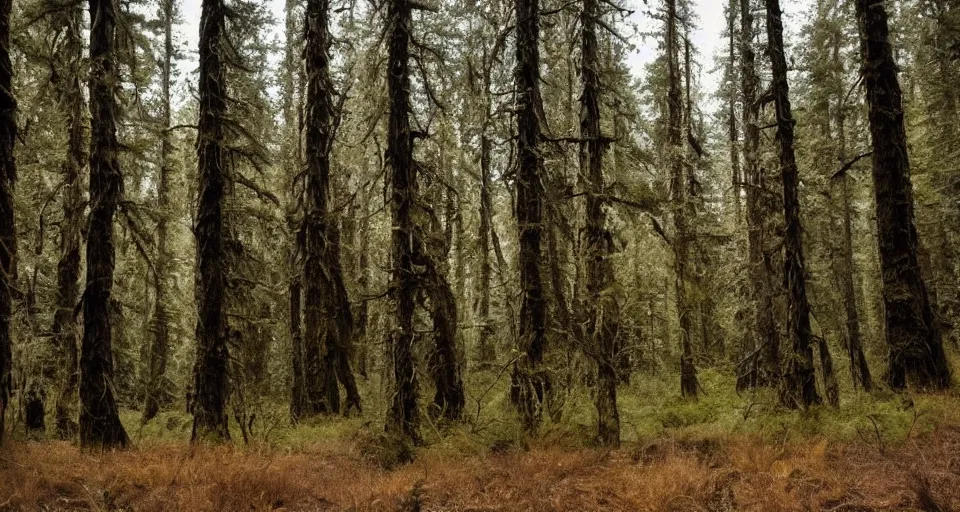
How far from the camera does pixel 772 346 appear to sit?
14.4 meters

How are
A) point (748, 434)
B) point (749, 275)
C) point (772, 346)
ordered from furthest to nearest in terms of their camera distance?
1. point (749, 275)
2. point (772, 346)
3. point (748, 434)

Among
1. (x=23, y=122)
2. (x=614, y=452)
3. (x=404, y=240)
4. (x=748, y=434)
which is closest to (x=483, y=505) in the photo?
(x=614, y=452)

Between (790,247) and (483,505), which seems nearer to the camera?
(483,505)

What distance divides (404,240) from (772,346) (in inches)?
406

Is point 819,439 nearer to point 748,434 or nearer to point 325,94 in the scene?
point 748,434

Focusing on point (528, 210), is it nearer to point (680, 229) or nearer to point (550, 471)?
point (550, 471)

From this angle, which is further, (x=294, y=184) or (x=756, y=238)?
(x=756, y=238)

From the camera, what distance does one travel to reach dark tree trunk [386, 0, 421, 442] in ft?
28.5

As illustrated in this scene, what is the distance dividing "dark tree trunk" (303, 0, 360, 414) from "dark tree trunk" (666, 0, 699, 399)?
810 centimetres

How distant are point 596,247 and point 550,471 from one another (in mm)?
3767

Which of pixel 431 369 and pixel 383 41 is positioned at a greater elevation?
pixel 383 41

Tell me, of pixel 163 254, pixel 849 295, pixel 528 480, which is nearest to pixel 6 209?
pixel 528 480

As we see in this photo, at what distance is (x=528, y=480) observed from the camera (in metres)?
6.74

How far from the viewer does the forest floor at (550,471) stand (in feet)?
19.5
